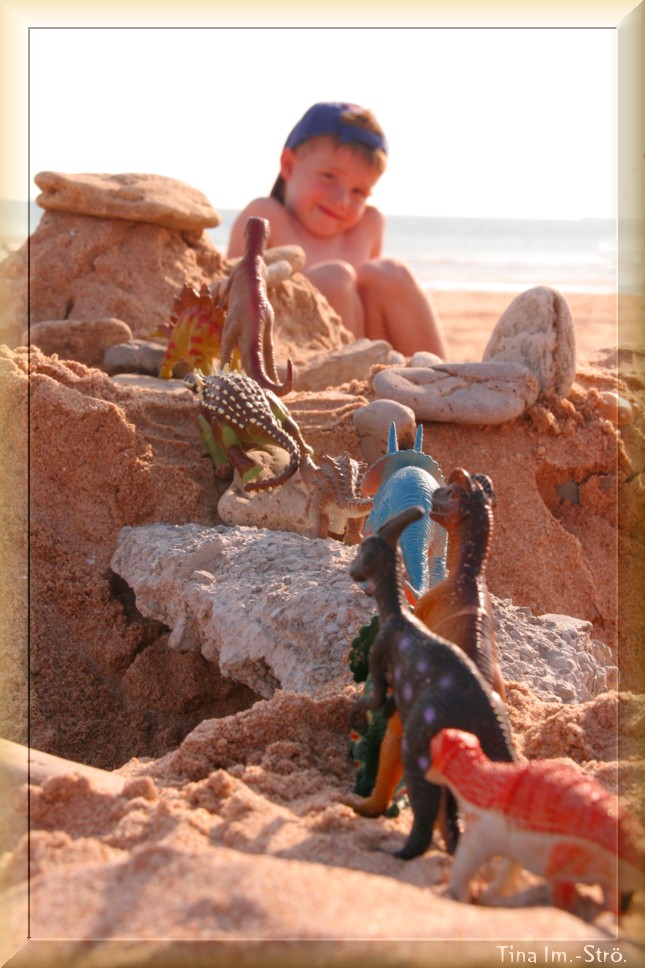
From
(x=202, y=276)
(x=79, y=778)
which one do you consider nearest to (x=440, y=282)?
(x=202, y=276)

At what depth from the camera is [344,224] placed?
28.7 feet

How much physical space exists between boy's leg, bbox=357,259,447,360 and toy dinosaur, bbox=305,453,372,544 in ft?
12.4

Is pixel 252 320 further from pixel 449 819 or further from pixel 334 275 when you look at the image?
pixel 449 819

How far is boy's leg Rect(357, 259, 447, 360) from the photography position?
8.11m

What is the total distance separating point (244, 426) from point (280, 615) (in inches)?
55.4

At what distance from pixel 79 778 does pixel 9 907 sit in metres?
0.51

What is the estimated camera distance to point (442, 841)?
234 centimetres

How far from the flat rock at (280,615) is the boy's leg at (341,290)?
13.6 ft

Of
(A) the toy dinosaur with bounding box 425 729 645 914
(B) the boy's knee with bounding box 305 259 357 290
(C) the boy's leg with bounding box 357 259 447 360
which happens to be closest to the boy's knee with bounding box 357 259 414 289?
(C) the boy's leg with bounding box 357 259 447 360

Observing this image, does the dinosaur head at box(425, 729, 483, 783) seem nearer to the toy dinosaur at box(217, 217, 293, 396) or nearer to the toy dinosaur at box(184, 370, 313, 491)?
the toy dinosaur at box(184, 370, 313, 491)

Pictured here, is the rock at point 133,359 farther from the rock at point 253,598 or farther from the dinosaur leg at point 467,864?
the dinosaur leg at point 467,864

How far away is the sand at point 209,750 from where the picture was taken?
178cm

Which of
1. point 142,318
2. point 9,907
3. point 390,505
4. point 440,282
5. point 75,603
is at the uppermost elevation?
point 440,282

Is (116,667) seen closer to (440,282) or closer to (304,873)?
(304,873)
